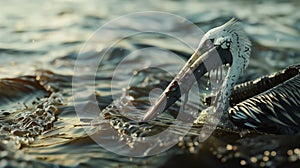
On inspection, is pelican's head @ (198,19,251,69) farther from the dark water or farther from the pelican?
the dark water

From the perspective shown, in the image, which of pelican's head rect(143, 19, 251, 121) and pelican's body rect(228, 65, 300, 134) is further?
pelican's head rect(143, 19, 251, 121)

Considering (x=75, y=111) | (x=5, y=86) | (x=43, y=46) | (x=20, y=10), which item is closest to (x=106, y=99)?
(x=75, y=111)

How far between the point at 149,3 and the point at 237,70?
4208 millimetres

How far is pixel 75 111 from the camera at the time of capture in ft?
16.5

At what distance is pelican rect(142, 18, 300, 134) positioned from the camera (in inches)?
175

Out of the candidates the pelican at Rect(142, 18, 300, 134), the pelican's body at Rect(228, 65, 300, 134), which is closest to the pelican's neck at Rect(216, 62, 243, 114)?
the pelican at Rect(142, 18, 300, 134)

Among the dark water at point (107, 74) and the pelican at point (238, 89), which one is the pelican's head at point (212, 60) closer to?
the pelican at point (238, 89)

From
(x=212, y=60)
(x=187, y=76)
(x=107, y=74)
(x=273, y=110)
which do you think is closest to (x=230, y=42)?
(x=212, y=60)

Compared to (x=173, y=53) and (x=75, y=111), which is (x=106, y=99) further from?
(x=173, y=53)

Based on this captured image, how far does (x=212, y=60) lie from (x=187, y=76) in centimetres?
26

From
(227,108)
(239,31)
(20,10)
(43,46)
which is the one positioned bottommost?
(227,108)

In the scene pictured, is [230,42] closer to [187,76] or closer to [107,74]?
[187,76]

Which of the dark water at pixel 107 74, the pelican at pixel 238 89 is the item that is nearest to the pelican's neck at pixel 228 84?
the pelican at pixel 238 89

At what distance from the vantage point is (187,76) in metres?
4.61
